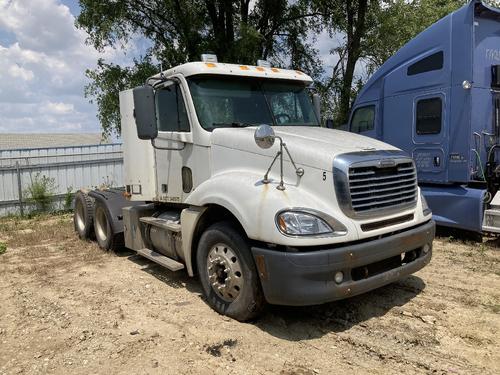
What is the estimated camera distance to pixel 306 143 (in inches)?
176

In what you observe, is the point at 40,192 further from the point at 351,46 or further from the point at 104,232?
the point at 351,46

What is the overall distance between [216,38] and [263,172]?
1274cm

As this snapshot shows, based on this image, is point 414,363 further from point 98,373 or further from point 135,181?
point 135,181

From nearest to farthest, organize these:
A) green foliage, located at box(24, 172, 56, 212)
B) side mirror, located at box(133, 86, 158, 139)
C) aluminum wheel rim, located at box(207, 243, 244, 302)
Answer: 1. aluminum wheel rim, located at box(207, 243, 244, 302)
2. side mirror, located at box(133, 86, 158, 139)
3. green foliage, located at box(24, 172, 56, 212)

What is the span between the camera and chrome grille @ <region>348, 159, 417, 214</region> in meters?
4.15

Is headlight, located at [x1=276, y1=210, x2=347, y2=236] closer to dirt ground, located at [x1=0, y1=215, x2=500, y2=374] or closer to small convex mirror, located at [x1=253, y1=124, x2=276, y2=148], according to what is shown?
small convex mirror, located at [x1=253, y1=124, x2=276, y2=148]

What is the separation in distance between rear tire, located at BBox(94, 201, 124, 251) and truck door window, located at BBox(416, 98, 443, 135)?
5.74m

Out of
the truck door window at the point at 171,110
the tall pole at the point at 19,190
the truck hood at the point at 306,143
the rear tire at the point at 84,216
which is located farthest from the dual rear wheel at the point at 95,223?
the tall pole at the point at 19,190

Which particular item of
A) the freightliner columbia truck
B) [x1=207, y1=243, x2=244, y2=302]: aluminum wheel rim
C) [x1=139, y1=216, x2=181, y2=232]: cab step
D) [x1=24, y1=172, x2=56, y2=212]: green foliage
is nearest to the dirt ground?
[x1=207, y1=243, x2=244, y2=302]: aluminum wheel rim

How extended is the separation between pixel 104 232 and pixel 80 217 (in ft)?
3.86

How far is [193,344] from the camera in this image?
4.12 meters

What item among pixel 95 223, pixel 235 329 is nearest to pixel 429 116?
pixel 235 329

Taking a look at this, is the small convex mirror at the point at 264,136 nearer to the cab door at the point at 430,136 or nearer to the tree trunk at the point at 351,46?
the cab door at the point at 430,136

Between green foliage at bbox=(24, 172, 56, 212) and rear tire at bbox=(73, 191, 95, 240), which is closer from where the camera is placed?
rear tire at bbox=(73, 191, 95, 240)
